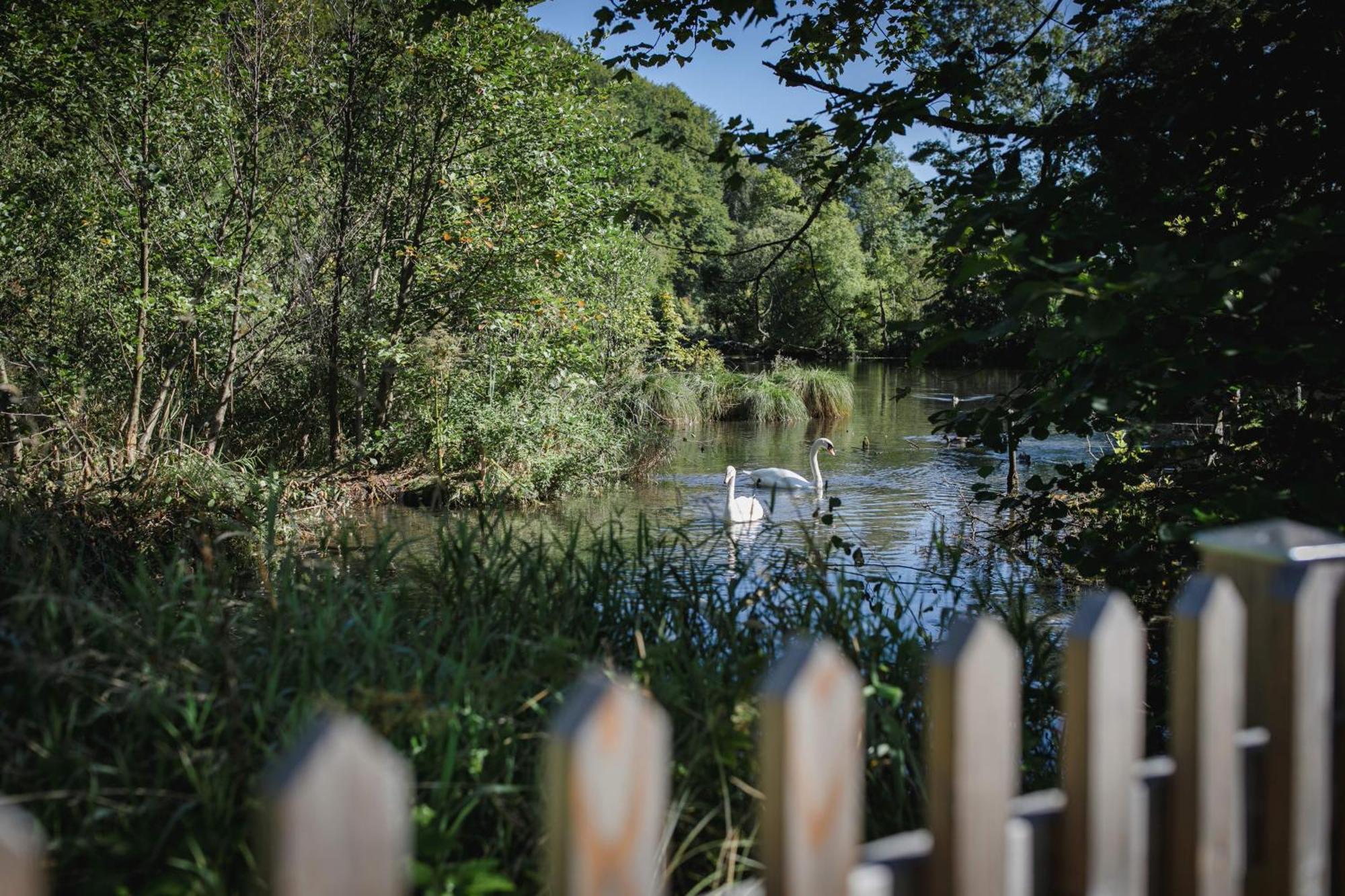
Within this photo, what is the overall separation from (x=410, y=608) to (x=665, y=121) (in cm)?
265

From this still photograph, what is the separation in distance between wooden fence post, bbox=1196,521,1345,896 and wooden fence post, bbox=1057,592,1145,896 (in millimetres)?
292

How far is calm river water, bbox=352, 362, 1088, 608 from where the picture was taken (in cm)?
451

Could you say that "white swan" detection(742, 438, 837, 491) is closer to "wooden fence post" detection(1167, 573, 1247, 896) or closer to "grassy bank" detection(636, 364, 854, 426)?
"grassy bank" detection(636, 364, 854, 426)

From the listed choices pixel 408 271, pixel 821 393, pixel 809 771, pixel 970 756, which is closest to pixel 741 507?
pixel 408 271

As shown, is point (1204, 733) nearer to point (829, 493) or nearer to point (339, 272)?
point (339, 272)

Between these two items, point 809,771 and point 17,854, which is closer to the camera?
point 17,854

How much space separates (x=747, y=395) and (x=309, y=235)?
32.4ft

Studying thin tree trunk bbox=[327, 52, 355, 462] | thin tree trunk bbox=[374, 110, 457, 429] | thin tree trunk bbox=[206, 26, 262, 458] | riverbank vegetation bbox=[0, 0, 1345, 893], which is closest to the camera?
riverbank vegetation bbox=[0, 0, 1345, 893]

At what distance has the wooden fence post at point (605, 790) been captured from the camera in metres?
0.86

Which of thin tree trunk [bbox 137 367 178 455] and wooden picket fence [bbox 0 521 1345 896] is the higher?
thin tree trunk [bbox 137 367 178 455]

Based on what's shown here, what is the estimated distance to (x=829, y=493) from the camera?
10.6 meters

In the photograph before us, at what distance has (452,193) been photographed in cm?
973

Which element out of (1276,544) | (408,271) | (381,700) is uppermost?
(408,271)

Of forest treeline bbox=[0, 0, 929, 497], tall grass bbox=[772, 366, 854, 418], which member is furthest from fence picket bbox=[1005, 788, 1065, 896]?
tall grass bbox=[772, 366, 854, 418]
